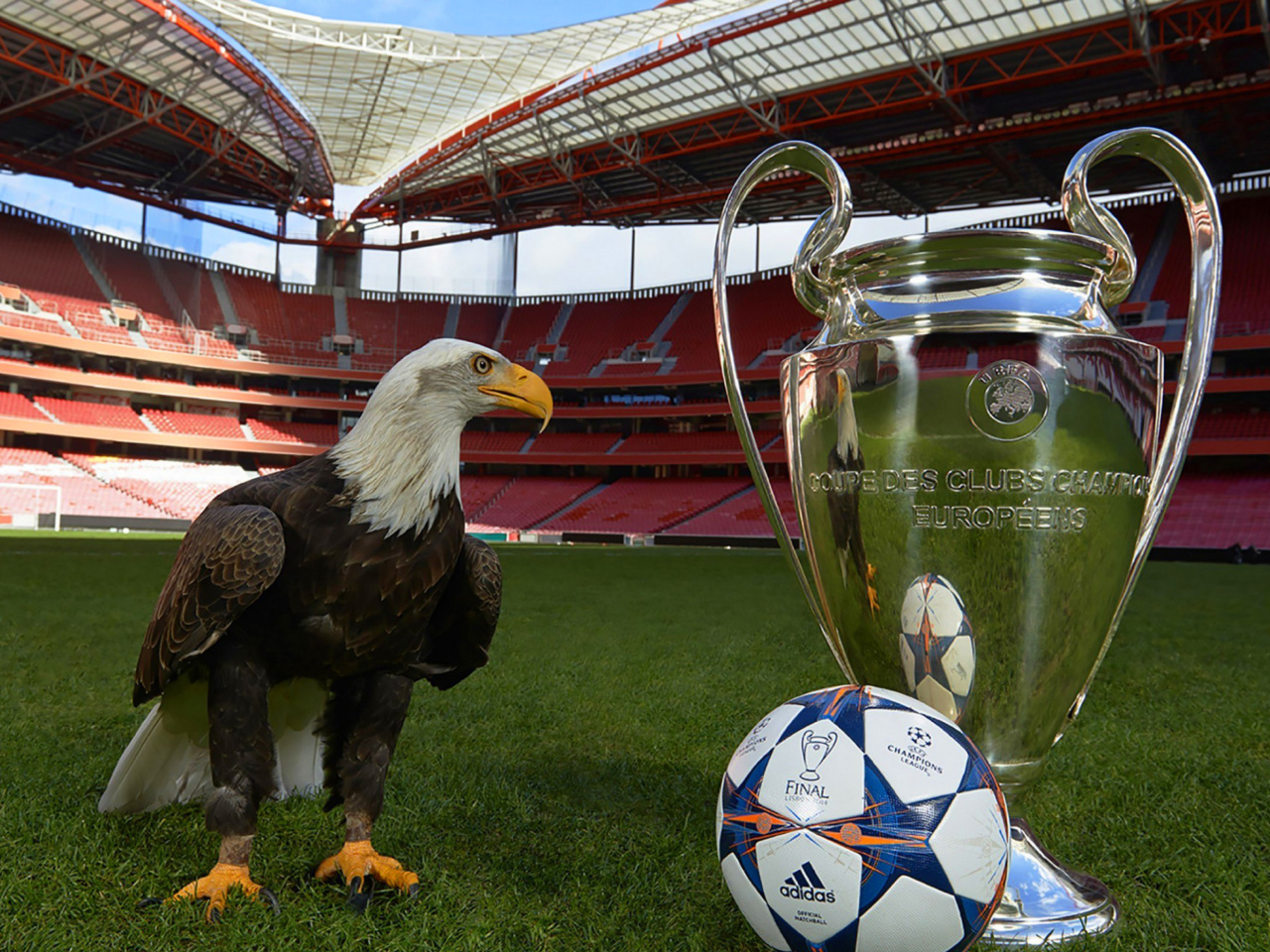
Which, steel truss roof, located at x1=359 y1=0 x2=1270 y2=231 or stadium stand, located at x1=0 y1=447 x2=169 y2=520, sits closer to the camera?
steel truss roof, located at x1=359 y1=0 x2=1270 y2=231

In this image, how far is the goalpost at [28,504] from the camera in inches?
1097

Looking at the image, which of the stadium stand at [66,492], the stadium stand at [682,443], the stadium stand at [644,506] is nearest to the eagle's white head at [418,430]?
the stadium stand at [644,506]

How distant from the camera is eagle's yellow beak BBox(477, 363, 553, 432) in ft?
7.57

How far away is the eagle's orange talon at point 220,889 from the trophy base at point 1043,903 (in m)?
1.73

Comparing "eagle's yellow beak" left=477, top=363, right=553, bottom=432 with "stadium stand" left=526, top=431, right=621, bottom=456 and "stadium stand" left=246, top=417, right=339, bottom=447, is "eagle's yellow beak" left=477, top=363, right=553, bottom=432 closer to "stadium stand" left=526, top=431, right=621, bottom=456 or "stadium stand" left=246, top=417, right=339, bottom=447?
"stadium stand" left=526, top=431, right=621, bottom=456

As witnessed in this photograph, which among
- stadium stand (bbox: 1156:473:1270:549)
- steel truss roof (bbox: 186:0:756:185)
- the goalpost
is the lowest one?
the goalpost

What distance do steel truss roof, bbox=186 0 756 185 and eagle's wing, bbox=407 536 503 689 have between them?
76.7 feet

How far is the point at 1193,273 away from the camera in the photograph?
238cm

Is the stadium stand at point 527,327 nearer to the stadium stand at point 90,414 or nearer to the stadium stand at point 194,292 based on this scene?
the stadium stand at point 194,292

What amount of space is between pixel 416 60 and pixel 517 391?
27.0 metres

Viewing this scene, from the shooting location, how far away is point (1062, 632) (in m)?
2.23

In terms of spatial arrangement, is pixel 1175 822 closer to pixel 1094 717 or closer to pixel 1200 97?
pixel 1094 717

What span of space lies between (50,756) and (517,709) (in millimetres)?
2000

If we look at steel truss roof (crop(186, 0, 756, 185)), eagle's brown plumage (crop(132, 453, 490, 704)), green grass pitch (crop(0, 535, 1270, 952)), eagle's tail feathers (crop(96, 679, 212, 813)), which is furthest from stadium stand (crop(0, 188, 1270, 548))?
eagle's brown plumage (crop(132, 453, 490, 704))
